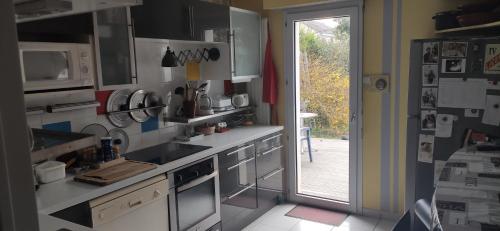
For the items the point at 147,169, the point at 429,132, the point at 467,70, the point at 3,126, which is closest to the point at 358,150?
the point at 429,132

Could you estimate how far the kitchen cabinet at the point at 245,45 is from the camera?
11.3 feet

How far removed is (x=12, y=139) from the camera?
0.53m

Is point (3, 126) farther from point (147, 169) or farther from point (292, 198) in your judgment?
point (292, 198)

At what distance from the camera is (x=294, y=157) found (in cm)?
396

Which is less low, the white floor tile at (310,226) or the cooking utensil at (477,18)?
the cooking utensil at (477,18)

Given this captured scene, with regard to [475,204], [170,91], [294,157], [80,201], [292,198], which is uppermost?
[170,91]

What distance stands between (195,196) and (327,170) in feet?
5.81

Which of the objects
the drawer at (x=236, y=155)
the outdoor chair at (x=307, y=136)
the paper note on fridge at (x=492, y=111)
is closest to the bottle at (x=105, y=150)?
the drawer at (x=236, y=155)

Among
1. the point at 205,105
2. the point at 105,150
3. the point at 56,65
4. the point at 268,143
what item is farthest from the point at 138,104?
the point at 268,143

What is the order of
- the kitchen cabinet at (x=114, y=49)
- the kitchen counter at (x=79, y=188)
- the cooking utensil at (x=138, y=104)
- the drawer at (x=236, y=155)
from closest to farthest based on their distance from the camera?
the kitchen counter at (x=79, y=188) → the kitchen cabinet at (x=114, y=49) → the cooking utensil at (x=138, y=104) → the drawer at (x=236, y=155)

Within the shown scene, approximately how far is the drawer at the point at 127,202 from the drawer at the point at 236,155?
69 centimetres

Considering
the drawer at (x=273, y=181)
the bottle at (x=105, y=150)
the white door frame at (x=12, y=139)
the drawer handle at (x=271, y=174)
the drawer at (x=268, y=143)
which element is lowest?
the drawer at (x=273, y=181)

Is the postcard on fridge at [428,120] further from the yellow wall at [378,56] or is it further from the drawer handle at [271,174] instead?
the drawer handle at [271,174]

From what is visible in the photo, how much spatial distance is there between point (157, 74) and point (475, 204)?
8.21 feet
